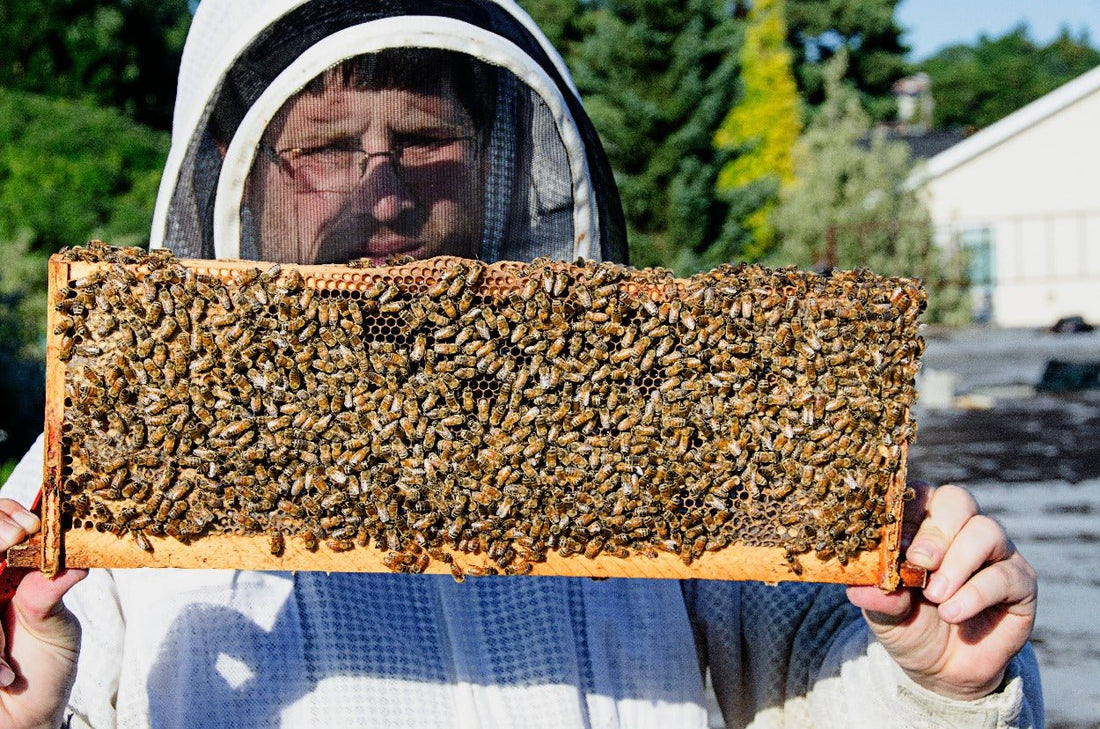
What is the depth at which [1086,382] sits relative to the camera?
68.4 feet

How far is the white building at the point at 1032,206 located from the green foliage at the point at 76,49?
979 inches

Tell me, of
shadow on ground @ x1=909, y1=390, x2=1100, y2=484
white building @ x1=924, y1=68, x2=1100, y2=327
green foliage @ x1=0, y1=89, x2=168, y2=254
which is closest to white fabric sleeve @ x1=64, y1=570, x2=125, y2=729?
shadow on ground @ x1=909, y1=390, x2=1100, y2=484

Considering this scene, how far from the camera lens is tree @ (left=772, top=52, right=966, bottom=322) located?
3184 centimetres

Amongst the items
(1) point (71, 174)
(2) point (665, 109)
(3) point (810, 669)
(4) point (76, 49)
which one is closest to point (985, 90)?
(2) point (665, 109)

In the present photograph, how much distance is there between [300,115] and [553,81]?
673mm

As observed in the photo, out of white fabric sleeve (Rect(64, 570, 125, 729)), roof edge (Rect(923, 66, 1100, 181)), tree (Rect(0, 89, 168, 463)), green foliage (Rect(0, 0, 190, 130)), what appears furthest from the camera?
roof edge (Rect(923, 66, 1100, 181))

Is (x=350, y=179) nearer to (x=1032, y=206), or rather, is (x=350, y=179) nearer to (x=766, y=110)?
(x=766, y=110)

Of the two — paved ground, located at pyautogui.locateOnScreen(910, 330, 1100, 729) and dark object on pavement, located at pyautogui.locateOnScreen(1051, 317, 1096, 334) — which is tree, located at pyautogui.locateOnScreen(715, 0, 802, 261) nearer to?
dark object on pavement, located at pyautogui.locateOnScreen(1051, 317, 1096, 334)

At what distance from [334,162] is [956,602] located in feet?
5.59

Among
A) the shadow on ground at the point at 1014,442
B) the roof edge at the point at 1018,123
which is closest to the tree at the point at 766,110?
the roof edge at the point at 1018,123

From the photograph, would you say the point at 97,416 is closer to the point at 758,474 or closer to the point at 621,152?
the point at 758,474

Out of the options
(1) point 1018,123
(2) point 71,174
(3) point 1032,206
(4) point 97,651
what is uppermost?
(1) point 1018,123

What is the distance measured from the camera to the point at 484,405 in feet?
6.76

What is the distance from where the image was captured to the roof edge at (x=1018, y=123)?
35312 millimetres
